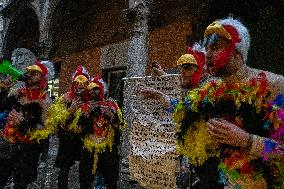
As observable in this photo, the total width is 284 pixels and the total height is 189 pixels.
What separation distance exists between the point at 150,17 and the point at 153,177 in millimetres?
4422

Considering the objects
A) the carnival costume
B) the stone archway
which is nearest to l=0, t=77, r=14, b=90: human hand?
the carnival costume

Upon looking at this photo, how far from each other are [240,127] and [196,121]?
463 mm

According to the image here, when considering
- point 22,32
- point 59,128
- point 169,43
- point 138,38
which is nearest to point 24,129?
point 59,128

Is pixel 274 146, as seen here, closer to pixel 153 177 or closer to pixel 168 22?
pixel 153 177

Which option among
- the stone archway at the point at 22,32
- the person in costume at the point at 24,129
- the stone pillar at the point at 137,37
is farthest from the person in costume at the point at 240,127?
the stone archway at the point at 22,32

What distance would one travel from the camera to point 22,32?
1556cm

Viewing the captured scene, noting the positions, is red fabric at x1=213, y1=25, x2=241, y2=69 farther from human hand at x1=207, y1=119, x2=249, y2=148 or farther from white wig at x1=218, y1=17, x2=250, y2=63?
human hand at x1=207, y1=119, x2=249, y2=148

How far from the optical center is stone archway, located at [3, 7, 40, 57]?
13.9m

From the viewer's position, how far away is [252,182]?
214 cm

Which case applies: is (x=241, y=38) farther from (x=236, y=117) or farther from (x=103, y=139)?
(x=103, y=139)

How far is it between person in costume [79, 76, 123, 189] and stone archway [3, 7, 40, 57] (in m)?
8.78

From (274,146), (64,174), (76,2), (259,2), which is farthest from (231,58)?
(76,2)

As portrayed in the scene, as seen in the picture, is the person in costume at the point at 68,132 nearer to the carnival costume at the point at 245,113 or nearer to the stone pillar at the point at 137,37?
the stone pillar at the point at 137,37

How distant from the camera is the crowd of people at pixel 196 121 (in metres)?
2.11
